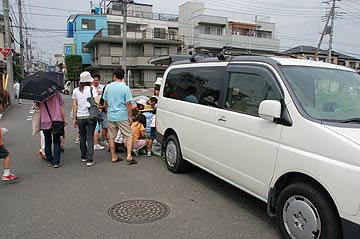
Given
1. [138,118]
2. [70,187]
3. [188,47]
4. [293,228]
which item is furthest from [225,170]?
[188,47]

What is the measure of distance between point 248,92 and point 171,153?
2.32 meters

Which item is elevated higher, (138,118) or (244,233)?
(138,118)

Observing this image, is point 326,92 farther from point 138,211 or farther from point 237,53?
point 138,211

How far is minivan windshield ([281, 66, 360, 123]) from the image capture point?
10.1 feet

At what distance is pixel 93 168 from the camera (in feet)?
19.2

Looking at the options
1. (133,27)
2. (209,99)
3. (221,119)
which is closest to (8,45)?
(209,99)

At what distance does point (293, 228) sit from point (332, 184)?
0.72 m

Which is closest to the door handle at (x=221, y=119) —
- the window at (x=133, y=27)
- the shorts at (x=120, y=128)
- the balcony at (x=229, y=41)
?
the shorts at (x=120, y=128)

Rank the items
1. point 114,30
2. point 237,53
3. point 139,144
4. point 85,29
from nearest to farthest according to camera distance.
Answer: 1. point 237,53
2. point 139,144
3. point 114,30
4. point 85,29

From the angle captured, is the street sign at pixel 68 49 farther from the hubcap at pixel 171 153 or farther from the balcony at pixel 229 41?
the hubcap at pixel 171 153

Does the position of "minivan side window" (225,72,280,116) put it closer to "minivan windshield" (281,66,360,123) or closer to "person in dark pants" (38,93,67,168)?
"minivan windshield" (281,66,360,123)

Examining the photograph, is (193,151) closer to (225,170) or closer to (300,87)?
(225,170)

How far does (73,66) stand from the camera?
135ft

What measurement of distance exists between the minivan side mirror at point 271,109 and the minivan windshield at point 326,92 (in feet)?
0.86
